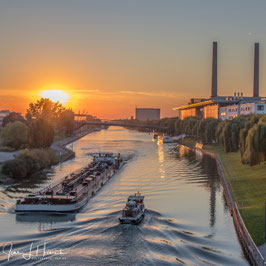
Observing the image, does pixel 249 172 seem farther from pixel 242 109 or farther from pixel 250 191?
pixel 242 109

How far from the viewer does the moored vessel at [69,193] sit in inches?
1206

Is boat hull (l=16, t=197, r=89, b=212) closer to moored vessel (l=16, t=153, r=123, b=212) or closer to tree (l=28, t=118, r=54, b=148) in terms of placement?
moored vessel (l=16, t=153, r=123, b=212)

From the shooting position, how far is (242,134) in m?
43.6

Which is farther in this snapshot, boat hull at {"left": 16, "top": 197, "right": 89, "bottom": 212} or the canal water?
boat hull at {"left": 16, "top": 197, "right": 89, "bottom": 212}

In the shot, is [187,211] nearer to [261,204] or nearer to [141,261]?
[261,204]

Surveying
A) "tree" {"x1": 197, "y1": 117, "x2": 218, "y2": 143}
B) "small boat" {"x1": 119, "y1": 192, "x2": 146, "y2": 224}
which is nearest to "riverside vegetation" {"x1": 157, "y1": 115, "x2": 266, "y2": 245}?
"small boat" {"x1": 119, "y1": 192, "x2": 146, "y2": 224}

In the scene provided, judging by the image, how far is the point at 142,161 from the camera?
65.3m

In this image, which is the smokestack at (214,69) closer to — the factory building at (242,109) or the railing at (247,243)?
the factory building at (242,109)

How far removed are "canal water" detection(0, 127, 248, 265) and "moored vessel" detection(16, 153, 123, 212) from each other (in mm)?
762

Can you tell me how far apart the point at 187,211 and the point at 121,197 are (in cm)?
724

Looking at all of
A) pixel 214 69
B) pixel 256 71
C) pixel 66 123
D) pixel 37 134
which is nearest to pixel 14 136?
pixel 37 134

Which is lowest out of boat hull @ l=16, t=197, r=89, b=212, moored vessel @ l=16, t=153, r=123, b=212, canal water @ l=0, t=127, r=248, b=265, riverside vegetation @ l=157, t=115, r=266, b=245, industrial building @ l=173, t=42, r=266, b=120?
canal water @ l=0, t=127, r=248, b=265

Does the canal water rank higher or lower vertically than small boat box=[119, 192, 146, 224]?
lower

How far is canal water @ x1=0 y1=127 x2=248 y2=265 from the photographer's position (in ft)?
68.4
